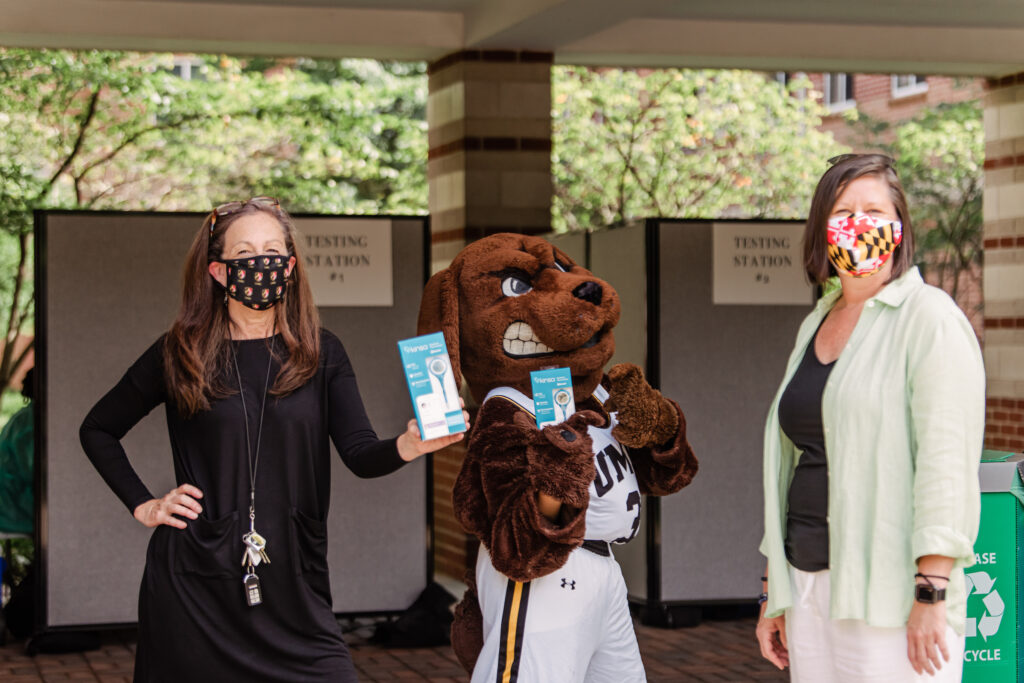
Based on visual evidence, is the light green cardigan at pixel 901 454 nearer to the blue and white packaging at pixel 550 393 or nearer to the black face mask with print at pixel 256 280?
the blue and white packaging at pixel 550 393

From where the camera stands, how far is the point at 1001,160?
31.4ft

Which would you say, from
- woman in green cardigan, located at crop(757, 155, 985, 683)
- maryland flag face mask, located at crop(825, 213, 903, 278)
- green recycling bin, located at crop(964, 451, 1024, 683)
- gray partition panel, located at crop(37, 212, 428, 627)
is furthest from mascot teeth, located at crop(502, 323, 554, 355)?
gray partition panel, located at crop(37, 212, 428, 627)

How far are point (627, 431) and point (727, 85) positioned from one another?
44.1ft

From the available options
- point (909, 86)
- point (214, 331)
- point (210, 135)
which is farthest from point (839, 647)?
point (909, 86)

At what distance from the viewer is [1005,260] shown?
9.52 meters

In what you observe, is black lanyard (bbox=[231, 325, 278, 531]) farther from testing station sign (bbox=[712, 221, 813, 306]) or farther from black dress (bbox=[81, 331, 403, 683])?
testing station sign (bbox=[712, 221, 813, 306])

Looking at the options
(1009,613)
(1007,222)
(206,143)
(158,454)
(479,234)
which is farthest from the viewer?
(206,143)

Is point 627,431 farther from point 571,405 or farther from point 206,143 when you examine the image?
point 206,143

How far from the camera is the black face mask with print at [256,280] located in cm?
347

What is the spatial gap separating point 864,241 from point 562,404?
3.10ft

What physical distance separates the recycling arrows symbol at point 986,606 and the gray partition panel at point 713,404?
10.9 ft

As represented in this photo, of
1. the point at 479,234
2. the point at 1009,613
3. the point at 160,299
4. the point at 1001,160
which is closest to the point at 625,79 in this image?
the point at 1001,160

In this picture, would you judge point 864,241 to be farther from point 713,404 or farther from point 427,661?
point 713,404

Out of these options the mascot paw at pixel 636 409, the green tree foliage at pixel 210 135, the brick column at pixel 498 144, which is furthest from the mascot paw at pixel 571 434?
the green tree foliage at pixel 210 135
